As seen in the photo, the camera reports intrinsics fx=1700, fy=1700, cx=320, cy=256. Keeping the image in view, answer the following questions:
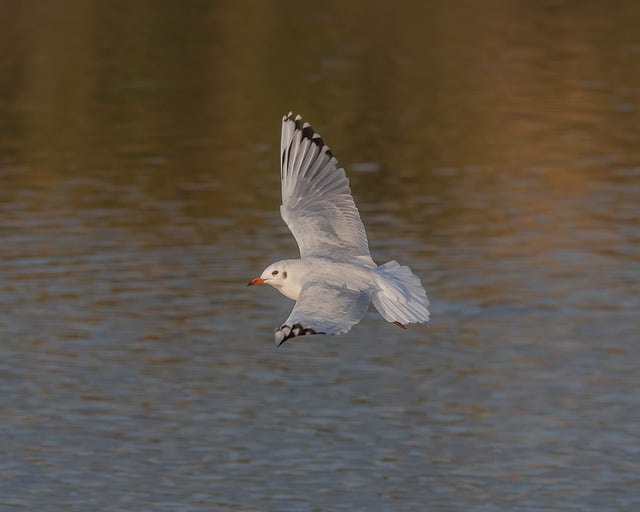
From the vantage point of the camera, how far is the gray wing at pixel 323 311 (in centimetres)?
857

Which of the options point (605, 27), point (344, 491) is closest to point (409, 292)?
point (344, 491)

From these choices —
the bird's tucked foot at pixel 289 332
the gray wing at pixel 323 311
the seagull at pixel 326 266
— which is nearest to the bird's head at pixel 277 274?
the seagull at pixel 326 266

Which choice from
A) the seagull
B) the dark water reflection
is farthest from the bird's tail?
the dark water reflection

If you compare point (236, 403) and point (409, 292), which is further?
point (236, 403)

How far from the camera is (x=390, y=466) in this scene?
54.2 feet

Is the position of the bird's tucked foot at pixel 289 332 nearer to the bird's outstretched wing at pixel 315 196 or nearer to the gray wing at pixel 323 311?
the gray wing at pixel 323 311

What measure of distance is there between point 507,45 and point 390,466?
21.8m

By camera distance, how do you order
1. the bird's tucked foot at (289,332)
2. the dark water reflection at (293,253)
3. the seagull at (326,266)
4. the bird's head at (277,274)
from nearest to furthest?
the bird's tucked foot at (289,332)
the seagull at (326,266)
the bird's head at (277,274)
the dark water reflection at (293,253)

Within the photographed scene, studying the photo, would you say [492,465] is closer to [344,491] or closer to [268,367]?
[344,491]

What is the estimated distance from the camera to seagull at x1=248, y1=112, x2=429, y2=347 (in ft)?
29.8

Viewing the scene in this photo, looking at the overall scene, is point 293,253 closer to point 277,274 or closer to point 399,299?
point 277,274

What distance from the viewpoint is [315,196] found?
35.6 feet

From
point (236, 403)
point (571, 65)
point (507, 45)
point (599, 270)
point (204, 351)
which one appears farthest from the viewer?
point (507, 45)

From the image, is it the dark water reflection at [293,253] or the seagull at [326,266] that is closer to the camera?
the seagull at [326,266]
